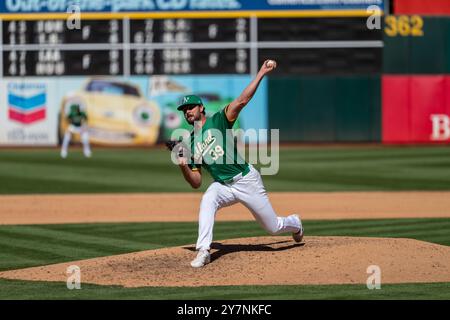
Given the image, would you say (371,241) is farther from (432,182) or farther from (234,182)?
(432,182)

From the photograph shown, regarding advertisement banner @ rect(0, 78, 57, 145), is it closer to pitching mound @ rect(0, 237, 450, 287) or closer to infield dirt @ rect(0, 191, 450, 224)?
infield dirt @ rect(0, 191, 450, 224)

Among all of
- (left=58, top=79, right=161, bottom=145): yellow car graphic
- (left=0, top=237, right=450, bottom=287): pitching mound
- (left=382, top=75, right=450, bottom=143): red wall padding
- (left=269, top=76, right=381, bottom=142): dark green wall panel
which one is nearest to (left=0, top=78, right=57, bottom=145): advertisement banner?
(left=58, top=79, right=161, bottom=145): yellow car graphic

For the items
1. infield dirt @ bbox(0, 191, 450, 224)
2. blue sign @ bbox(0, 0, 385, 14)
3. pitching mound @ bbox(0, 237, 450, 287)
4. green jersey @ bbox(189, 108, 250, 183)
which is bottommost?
infield dirt @ bbox(0, 191, 450, 224)

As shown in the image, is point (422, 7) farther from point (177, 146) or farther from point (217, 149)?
point (177, 146)

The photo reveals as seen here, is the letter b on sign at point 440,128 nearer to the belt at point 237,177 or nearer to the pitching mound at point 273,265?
the pitching mound at point 273,265

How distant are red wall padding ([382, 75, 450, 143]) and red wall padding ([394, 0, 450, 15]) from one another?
2198mm

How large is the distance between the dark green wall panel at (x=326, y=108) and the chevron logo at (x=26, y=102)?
24.4 feet

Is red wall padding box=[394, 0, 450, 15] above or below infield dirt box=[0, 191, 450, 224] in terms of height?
above

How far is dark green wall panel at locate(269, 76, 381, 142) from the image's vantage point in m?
34.2

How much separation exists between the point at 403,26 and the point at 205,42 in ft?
21.5

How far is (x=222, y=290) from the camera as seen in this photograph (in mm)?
9703

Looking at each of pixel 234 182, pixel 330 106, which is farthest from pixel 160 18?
pixel 234 182

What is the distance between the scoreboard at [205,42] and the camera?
33469 mm

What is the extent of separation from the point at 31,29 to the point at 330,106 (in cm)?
978
